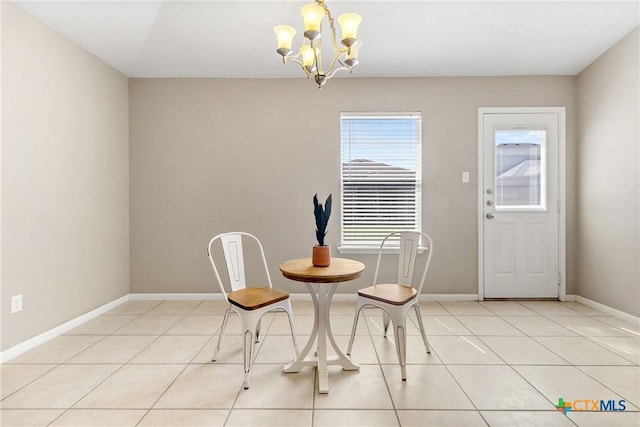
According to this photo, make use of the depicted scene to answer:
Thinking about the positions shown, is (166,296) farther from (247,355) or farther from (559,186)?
(559,186)

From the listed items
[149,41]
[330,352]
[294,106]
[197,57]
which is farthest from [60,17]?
[330,352]

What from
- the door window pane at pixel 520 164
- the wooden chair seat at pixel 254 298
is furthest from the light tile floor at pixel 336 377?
the door window pane at pixel 520 164

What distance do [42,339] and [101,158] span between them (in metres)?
1.72

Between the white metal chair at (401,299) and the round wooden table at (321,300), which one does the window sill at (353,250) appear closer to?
the white metal chair at (401,299)

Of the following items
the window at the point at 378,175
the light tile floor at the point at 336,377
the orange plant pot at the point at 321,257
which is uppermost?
the window at the point at 378,175

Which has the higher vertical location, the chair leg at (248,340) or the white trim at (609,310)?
the chair leg at (248,340)

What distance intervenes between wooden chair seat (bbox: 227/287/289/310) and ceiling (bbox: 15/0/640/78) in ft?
7.84

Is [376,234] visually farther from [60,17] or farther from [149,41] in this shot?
[60,17]

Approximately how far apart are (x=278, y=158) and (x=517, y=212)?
2796mm

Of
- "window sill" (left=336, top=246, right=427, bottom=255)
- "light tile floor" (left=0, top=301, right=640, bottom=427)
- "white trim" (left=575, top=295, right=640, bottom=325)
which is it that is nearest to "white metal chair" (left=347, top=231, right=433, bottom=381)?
"light tile floor" (left=0, top=301, right=640, bottom=427)

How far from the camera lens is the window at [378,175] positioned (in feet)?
12.3

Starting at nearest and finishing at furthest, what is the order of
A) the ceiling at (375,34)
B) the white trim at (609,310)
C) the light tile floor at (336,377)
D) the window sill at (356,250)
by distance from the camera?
the light tile floor at (336,377) < the ceiling at (375,34) < the white trim at (609,310) < the window sill at (356,250)

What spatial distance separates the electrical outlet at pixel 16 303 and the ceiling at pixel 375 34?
2169mm

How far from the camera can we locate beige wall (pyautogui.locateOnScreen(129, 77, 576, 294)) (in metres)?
3.70
